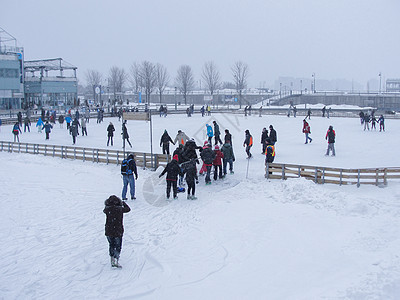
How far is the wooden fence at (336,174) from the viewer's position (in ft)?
44.9

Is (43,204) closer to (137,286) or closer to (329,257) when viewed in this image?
(137,286)

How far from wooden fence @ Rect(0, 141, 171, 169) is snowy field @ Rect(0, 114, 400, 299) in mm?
2178

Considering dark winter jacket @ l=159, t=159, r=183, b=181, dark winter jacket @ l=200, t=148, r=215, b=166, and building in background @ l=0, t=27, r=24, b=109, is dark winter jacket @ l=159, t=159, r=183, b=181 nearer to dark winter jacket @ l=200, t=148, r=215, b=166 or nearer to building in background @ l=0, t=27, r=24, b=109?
dark winter jacket @ l=200, t=148, r=215, b=166

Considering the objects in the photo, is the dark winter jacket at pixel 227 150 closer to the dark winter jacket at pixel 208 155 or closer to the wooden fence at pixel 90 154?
the dark winter jacket at pixel 208 155

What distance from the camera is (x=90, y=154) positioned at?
68.2 ft

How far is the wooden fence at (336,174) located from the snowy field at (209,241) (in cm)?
39

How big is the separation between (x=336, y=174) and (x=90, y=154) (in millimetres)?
12799

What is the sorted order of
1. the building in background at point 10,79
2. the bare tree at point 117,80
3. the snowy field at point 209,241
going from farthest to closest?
the bare tree at point 117,80 < the building in background at point 10,79 < the snowy field at point 209,241

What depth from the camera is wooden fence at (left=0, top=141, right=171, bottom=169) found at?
59.7 feet

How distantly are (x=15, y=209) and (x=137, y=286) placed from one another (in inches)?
276

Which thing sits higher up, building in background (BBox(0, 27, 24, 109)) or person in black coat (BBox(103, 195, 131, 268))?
building in background (BBox(0, 27, 24, 109))

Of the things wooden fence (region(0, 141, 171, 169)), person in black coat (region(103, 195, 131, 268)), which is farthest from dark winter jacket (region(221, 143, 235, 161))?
person in black coat (region(103, 195, 131, 268))

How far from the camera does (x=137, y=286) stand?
7.33 m

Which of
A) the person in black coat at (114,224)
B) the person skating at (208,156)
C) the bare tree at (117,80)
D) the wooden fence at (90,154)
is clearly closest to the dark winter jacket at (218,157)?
the person skating at (208,156)
